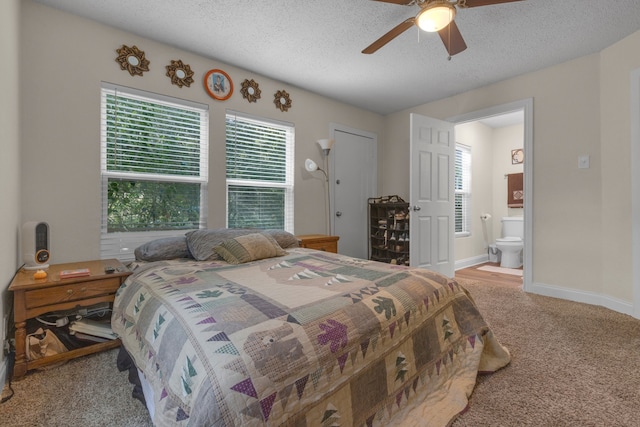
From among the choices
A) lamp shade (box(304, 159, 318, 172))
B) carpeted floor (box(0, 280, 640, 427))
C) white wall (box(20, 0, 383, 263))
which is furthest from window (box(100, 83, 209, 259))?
lamp shade (box(304, 159, 318, 172))

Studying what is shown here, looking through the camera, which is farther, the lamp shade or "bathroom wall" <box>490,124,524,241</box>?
"bathroom wall" <box>490,124,524,241</box>

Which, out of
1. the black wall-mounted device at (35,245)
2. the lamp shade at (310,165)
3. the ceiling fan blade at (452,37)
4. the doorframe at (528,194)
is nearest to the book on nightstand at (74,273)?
the black wall-mounted device at (35,245)

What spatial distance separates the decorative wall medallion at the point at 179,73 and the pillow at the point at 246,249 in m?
1.63

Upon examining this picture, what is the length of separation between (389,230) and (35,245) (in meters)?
3.74

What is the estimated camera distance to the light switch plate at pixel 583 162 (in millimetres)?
3045

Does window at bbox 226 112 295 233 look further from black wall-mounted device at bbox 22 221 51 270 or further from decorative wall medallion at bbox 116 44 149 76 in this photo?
black wall-mounted device at bbox 22 221 51 270

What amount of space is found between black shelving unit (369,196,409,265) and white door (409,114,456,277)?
320 millimetres

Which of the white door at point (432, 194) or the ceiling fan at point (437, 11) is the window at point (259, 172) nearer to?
the white door at point (432, 194)

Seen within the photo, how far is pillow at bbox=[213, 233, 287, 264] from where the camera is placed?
221cm

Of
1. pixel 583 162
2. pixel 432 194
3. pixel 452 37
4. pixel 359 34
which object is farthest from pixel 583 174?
pixel 359 34

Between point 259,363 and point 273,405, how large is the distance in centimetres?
12

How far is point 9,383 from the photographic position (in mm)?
1629

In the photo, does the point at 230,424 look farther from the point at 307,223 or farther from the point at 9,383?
the point at 307,223

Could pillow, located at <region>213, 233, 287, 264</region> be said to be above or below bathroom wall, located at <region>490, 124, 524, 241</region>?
below
